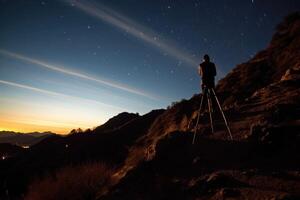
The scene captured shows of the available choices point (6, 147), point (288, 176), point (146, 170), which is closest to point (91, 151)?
point (146, 170)

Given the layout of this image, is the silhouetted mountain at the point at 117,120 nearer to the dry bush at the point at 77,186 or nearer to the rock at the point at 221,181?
the dry bush at the point at 77,186

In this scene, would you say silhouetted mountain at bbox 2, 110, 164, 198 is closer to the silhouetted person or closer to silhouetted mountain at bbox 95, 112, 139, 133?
silhouetted mountain at bbox 95, 112, 139, 133

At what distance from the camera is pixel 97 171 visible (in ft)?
54.2

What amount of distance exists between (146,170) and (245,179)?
13.5 ft

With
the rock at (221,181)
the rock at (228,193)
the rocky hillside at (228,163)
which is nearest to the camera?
the rock at (228,193)

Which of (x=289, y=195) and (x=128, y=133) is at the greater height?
(x=128, y=133)

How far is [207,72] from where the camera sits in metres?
12.6

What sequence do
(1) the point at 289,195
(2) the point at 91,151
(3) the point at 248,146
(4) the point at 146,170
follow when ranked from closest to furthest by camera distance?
1. (1) the point at 289,195
2. (3) the point at 248,146
3. (4) the point at 146,170
4. (2) the point at 91,151

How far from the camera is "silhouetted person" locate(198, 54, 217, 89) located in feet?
41.1

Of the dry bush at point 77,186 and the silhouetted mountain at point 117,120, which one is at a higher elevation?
the silhouetted mountain at point 117,120

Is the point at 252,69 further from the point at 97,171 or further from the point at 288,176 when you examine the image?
the point at 288,176

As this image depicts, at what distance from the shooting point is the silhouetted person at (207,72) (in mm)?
12516

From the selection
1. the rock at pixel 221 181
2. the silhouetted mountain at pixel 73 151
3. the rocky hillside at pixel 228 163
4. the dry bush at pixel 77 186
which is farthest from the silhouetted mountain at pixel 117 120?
the rock at pixel 221 181

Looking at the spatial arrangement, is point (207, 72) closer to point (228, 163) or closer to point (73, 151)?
point (228, 163)
